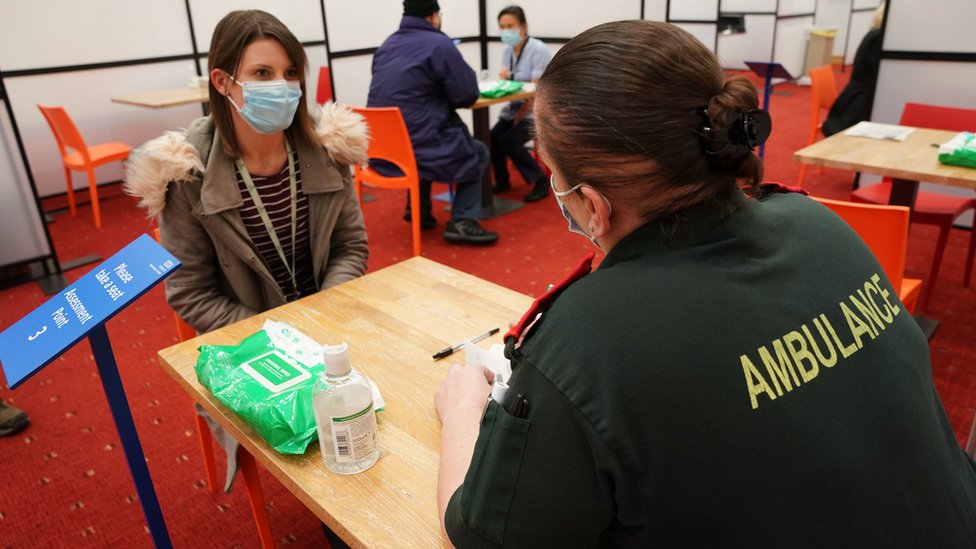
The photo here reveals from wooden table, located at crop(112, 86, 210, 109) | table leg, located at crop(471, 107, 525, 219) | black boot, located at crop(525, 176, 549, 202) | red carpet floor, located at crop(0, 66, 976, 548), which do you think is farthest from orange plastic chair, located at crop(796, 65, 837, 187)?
wooden table, located at crop(112, 86, 210, 109)

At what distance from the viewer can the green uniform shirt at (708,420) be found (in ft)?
2.14

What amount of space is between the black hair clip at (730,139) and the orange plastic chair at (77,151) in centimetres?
451

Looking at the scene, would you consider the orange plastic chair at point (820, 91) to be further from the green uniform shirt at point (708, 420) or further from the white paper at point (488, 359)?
the green uniform shirt at point (708, 420)

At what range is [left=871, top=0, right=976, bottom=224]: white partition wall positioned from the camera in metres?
3.57

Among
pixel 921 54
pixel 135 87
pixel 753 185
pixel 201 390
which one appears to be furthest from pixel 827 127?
pixel 135 87

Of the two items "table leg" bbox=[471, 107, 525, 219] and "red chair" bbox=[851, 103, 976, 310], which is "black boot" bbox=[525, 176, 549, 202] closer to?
"table leg" bbox=[471, 107, 525, 219]

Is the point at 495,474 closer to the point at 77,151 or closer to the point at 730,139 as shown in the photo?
the point at 730,139

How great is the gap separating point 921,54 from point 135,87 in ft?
17.7

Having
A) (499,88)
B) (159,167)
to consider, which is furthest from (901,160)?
(159,167)

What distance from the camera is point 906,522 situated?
73 cm

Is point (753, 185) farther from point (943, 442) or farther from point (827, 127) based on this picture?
point (827, 127)

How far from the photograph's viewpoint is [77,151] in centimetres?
445

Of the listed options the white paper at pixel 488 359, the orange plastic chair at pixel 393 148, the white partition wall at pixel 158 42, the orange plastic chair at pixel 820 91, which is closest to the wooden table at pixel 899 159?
the orange plastic chair at pixel 820 91

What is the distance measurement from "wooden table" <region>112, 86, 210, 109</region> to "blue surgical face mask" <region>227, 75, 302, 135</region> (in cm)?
301
